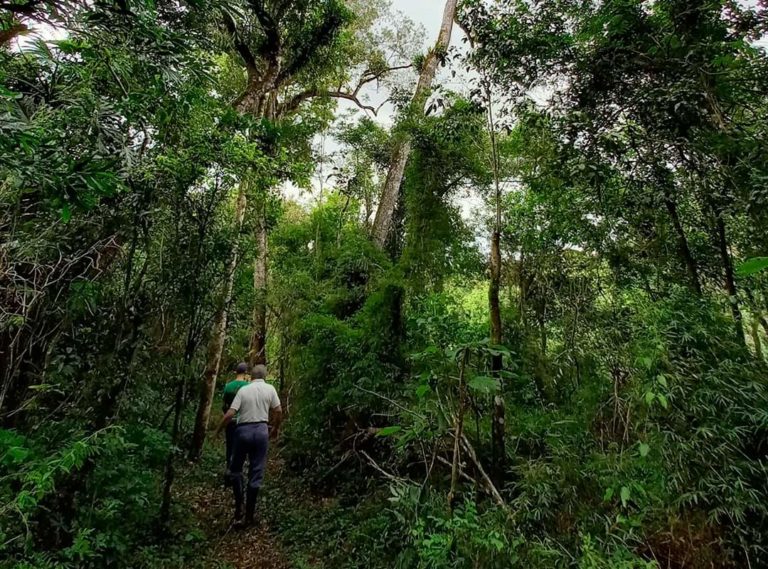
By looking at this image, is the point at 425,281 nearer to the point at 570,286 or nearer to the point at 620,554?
the point at 570,286

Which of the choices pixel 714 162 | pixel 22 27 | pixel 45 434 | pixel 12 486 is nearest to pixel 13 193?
pixel 22 27

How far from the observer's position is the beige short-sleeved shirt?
14.6 feet

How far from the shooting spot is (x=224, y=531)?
4.21 meters

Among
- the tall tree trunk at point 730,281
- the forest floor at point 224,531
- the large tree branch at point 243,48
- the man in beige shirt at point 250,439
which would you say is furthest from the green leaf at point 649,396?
the large tree branch at point 243,48

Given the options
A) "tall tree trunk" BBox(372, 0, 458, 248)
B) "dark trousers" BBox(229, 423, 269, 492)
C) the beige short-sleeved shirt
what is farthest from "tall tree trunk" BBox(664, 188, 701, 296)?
"dark trousers" BBox(229, 423, 269, 492)

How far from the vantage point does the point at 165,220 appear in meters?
3.73

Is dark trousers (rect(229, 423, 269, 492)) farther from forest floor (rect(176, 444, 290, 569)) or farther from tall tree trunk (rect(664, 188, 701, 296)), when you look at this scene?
tall tree trunk (rect(664, 188, 701, 296))

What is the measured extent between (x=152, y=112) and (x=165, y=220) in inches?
37.2

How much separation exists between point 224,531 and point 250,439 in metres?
0.95

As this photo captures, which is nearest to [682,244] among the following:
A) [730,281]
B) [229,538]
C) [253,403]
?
[730,281]

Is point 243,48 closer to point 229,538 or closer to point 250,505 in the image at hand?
point 250,505

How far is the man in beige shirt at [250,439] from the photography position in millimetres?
4336

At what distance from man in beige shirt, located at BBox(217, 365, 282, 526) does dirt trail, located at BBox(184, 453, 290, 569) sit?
185 mm

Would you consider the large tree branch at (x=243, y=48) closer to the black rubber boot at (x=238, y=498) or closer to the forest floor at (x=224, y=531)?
the black rubber boot at (x=238, y=498)
